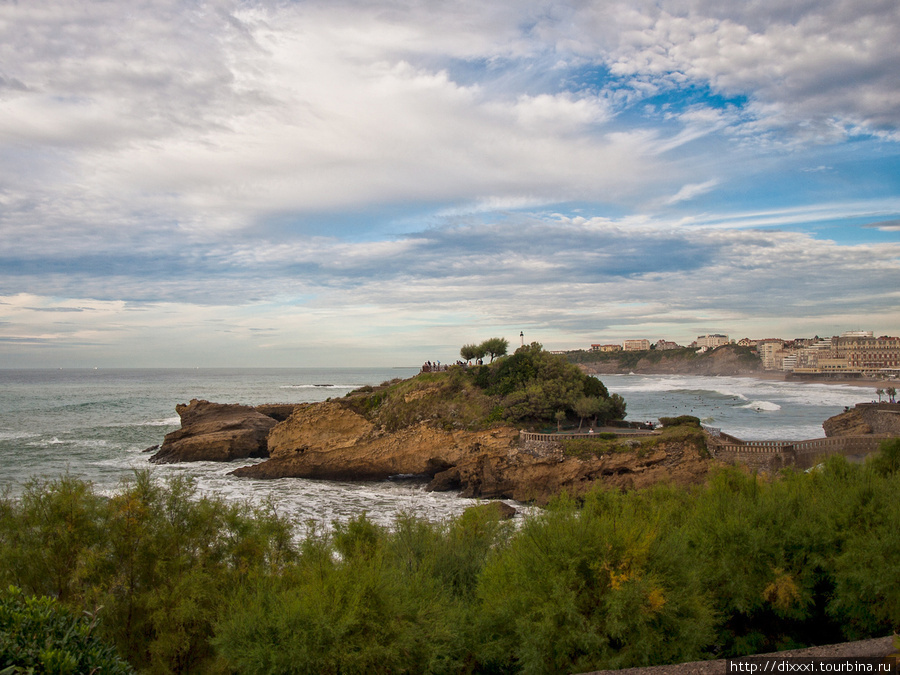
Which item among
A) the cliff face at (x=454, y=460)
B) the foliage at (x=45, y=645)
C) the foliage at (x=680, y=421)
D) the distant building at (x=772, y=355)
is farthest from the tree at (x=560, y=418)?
the distant building at (x=772, y=355)

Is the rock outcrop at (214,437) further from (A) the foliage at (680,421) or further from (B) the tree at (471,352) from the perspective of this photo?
(A) the foliage at (680,421)

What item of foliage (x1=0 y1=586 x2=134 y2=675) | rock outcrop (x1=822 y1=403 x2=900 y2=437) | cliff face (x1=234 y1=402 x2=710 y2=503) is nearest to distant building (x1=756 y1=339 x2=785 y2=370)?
rock outcrop (x1=822 y1=403 x2=900 y2=437)

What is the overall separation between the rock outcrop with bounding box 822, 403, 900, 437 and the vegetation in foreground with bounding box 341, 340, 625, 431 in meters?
18.7

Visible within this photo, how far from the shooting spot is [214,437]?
148 feet

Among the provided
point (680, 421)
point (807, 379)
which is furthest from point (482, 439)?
point (807, 379)

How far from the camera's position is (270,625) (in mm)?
8531

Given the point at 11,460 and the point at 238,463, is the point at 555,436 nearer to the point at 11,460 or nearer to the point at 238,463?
the point at 238,463

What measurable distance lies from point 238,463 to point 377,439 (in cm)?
1327

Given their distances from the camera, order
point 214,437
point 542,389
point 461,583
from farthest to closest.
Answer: point 214,437 < point 542,389 < point 461,583

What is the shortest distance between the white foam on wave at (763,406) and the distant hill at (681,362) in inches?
3166

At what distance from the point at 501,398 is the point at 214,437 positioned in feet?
81.8

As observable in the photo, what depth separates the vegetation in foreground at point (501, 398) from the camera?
1462 inches

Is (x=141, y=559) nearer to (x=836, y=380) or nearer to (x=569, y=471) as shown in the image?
(x=569, y=471)

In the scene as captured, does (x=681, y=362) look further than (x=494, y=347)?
Yes
